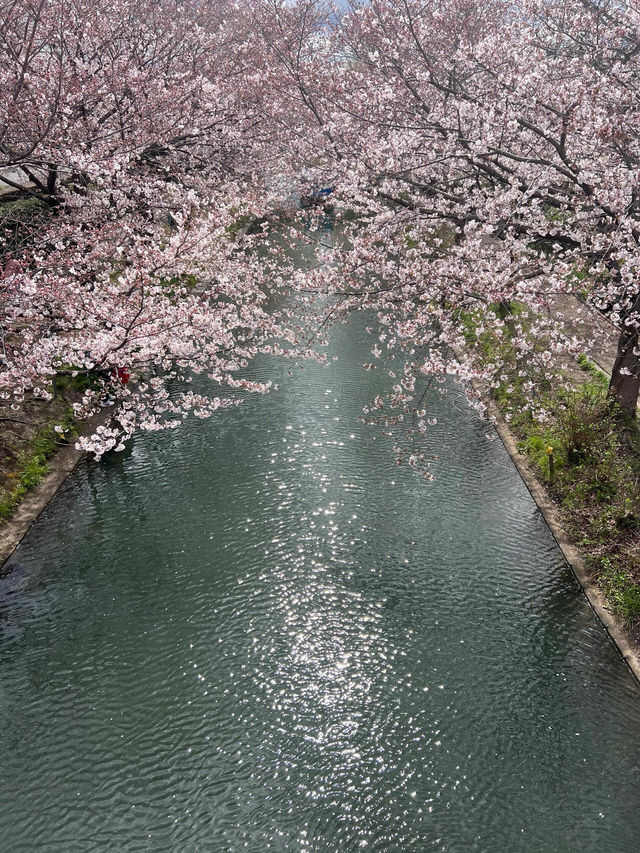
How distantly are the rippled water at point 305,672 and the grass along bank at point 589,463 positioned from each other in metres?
0.58

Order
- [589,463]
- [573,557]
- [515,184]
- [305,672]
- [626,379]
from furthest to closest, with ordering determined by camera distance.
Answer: [626,379] → [589,463] → [573,557] → [515,184] → [305,672]

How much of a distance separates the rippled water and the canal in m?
0.03

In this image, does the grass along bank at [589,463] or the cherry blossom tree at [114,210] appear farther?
the cherry blossom tree at [114,210]

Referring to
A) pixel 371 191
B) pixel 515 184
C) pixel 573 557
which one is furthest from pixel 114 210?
pixel 573 557

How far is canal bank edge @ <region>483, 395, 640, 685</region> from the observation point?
24.4ft

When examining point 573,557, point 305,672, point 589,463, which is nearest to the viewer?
point 305,672

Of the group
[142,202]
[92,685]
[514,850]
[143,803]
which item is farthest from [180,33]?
[514,850]

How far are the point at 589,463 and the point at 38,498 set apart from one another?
33.7 feet

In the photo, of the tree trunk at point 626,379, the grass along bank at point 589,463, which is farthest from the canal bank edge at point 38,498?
the tree trunk at point 626,379

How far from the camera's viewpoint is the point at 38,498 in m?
10.3

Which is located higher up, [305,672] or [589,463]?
[589,463]

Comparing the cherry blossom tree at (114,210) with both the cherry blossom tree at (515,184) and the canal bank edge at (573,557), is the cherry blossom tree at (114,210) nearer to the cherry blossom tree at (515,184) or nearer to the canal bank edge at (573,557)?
the cherry blossom tree at (515,184)

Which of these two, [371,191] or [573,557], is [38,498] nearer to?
[371,191]

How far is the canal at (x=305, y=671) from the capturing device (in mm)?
5719
